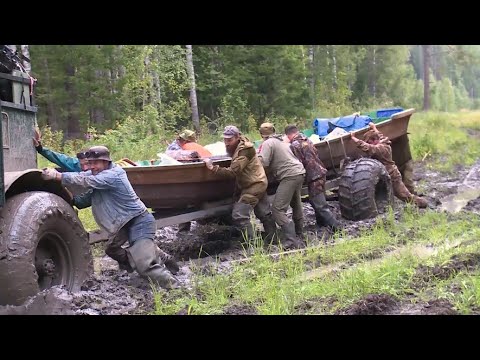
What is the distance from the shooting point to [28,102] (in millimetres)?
4941

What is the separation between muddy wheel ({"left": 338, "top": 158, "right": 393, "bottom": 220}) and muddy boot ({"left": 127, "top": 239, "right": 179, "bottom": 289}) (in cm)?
401

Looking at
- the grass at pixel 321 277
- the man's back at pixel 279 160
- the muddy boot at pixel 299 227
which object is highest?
the man's back at pixel 279 160

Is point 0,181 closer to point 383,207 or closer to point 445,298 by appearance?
point 445,298

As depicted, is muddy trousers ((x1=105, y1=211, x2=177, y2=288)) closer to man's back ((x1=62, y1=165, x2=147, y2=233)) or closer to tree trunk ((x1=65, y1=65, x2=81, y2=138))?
man's back ((x1=62, y1=165, x2=147, y2=233))

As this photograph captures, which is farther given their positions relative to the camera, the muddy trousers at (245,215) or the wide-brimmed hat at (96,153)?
the muddy trousers at (245,215)

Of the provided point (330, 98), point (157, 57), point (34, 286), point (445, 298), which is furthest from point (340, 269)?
point (330, 98)

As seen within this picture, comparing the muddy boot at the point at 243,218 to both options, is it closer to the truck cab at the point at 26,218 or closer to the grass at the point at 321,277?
the grass at the point at 321,277

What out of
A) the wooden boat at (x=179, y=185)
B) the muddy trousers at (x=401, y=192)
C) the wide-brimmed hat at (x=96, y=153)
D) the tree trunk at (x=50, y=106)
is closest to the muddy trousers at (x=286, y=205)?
the wooden boat at (x=179, y=185)

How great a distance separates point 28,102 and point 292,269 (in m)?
2.99

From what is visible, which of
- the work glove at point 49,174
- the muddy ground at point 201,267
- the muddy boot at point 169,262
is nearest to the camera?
the muddy ground at point 201,267

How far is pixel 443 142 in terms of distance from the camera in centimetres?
1961

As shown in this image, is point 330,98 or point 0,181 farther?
point 330,98

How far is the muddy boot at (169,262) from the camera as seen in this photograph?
608cm

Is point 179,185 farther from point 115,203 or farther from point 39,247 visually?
point 39,247
